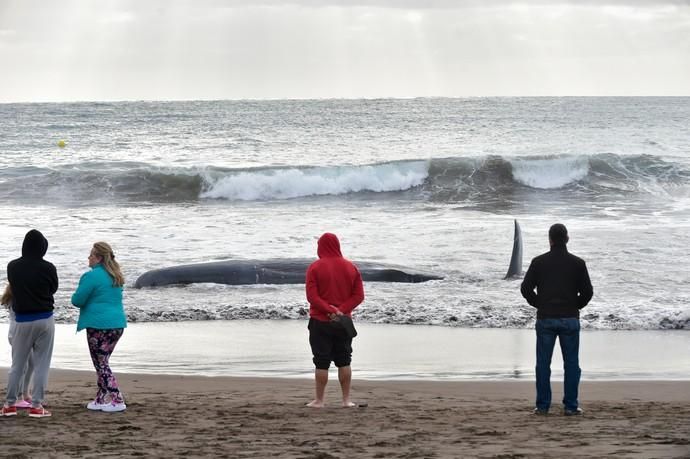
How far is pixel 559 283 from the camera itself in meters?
7.86

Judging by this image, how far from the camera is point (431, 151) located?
46.8m

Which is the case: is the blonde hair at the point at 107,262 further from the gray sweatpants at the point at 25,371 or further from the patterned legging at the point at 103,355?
the gray sweatpants at the point at 25,371

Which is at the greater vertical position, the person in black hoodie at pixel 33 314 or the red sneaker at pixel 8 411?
the person in black hoodie at pixel 33 314

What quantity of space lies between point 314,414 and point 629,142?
47.7 m

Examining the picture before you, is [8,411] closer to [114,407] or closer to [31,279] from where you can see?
[114,407]

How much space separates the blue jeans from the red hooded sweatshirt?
5.06 feet

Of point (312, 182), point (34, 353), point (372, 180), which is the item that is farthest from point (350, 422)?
point (372, 180)

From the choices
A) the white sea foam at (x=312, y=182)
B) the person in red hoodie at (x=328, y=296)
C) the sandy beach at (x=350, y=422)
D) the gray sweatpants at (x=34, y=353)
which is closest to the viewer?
the sandy beach at (x=350, y=422)

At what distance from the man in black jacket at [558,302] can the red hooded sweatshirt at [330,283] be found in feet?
4.61

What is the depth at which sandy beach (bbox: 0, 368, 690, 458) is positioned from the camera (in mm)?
6355

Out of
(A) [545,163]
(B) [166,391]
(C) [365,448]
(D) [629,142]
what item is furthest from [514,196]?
(C) [365,448]

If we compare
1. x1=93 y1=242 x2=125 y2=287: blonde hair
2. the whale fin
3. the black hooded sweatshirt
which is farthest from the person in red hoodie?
the whale fin

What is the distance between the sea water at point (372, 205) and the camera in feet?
49.0

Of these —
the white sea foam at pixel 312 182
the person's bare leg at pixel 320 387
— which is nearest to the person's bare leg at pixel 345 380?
the person's bare leg at pixel 320 387
